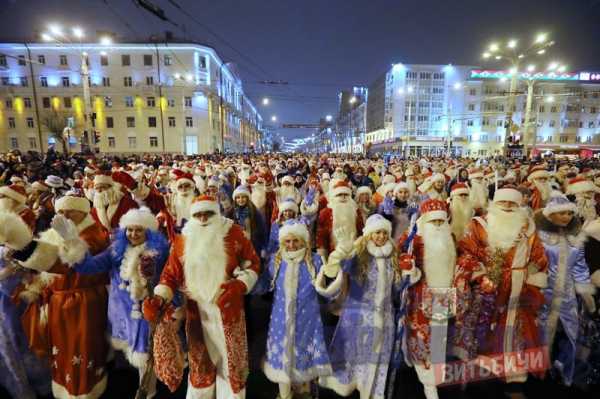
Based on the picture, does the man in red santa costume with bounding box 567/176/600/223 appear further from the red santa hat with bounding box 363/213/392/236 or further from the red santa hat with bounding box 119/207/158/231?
the red santa hat with bounding box 119/207/158/231

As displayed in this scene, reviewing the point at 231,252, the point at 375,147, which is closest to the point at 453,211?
the point at 231,252

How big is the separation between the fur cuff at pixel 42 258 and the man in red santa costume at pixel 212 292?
90cm

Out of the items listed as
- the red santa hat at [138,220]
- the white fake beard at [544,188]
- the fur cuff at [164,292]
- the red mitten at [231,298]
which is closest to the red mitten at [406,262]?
the red mitten at [231,298]

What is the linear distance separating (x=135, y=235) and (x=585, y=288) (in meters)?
4.43

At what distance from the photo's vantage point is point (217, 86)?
52656 mm

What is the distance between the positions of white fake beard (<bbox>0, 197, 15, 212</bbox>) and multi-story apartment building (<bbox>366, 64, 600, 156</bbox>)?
195 ft

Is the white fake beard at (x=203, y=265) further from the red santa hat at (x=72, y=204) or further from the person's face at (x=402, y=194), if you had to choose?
the person's face at (x=402, y=194)

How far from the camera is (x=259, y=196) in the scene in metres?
6.23

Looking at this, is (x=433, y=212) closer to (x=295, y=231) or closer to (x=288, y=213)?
(x=295, y=231)

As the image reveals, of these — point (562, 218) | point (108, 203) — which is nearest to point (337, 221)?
point (562, 218)

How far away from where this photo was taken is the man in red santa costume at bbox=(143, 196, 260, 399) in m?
2.78

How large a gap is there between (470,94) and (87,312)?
71125mm

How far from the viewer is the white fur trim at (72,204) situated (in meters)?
3.03

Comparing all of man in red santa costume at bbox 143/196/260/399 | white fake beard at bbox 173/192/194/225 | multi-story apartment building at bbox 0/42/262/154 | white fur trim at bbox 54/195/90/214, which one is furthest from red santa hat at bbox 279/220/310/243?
multi-story apartment building at bbox 0/42/262/154
